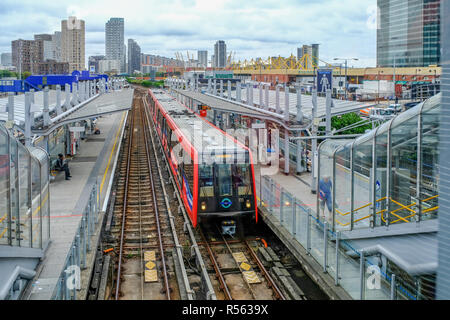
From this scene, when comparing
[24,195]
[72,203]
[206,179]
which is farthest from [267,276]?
[72,203]

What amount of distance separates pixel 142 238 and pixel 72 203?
11.3 ft

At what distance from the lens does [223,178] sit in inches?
492

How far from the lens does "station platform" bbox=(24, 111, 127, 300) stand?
795cm

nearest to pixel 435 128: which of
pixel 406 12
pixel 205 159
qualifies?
pixel 205 159

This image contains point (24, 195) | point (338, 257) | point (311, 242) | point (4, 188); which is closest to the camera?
point (4, 188)

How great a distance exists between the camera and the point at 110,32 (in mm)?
146125

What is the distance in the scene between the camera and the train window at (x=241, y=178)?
12.6m

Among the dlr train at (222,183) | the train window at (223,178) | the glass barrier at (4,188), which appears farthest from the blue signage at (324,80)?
the glass barrier at (4,188)

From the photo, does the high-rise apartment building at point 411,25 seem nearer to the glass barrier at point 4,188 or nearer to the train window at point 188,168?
the train window at point 188,168

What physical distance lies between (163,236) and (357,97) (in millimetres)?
35325

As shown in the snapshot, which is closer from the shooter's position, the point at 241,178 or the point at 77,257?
the point at 77,257

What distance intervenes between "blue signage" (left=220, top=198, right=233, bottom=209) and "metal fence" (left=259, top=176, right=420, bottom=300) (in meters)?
1.34

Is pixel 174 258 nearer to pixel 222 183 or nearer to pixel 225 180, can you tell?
pixel 222 183

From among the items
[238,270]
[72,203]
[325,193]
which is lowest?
[238,270]
